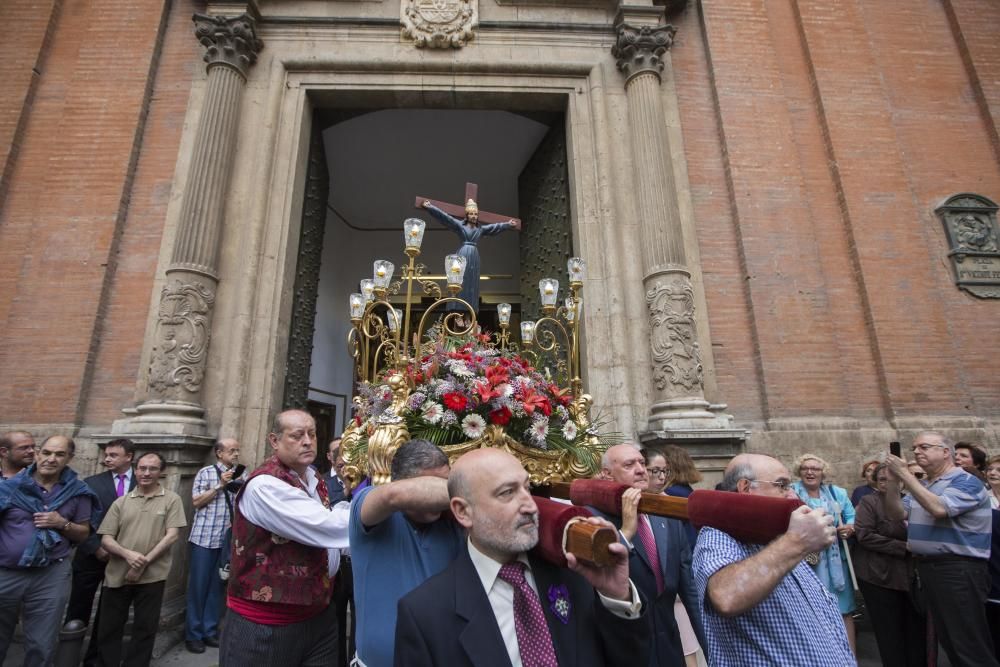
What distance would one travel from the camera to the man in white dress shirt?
2.48 metres

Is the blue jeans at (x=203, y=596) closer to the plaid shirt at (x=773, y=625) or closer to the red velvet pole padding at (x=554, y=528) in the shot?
the red velvet pole padding at (x=554, y=528)

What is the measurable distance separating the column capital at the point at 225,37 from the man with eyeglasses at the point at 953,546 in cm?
871

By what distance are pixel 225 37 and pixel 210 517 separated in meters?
6.30

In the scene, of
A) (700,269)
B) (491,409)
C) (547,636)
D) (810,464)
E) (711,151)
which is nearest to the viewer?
(547,636)

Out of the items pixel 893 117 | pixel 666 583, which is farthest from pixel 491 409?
pixel 893 117

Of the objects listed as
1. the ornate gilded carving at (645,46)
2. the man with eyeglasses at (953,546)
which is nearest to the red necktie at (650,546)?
the man with eyeglasses at (953,546)

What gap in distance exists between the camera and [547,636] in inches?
62.2

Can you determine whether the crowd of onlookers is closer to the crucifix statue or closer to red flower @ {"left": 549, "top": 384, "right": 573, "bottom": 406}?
red flower @ {"left": 549, "top": 384, "right": 573, "bottom": 406}

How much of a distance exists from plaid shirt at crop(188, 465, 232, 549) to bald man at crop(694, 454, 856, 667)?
15.0 feet

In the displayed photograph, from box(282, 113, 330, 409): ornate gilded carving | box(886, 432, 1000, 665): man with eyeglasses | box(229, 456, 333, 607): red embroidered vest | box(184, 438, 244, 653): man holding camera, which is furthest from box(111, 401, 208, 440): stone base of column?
box(886, 432, 1000, 665): man with eyeglasses

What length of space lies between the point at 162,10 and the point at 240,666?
9.13 meters

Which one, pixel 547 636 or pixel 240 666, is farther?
pixel 240 666

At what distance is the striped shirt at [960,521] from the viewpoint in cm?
366

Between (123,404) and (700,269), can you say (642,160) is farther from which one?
(123,404)
